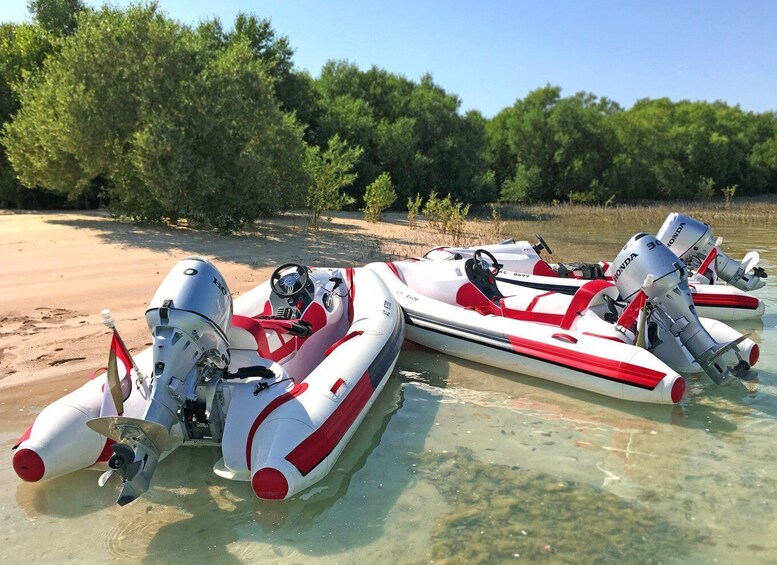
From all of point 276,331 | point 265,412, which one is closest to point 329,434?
point 265,412

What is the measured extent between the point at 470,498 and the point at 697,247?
5712 millimetres

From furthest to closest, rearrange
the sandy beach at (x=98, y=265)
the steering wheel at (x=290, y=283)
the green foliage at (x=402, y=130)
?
the green foliage at (x=402, y=130), the sandy beach at (x=98, y=265), the steering wheel at (x=290, y=283)

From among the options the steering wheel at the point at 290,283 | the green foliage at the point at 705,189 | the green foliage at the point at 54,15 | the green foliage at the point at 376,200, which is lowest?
the steering wheel at the point at 290,283

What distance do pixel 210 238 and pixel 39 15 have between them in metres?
10.3

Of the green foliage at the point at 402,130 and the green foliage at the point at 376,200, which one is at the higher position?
the green foliage at the point at 402,130

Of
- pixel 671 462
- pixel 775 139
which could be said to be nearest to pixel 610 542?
pixel 671 462

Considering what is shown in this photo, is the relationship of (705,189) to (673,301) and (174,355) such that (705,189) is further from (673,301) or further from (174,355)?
(174,355)

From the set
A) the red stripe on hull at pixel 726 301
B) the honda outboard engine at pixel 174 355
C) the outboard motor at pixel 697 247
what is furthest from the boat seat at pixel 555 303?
the honda outboard engine at pixel 174 355

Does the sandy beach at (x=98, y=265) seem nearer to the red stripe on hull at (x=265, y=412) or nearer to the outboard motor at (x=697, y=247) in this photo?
the red stripe on hull at (x=265, y=412)

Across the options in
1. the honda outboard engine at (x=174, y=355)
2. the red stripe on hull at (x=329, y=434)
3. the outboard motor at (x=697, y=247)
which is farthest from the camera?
the outboard motor at (x=697, y=247)

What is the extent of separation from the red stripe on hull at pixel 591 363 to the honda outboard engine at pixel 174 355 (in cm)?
260

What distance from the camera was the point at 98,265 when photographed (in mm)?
8234

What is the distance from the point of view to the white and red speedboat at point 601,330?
4777 millimetres

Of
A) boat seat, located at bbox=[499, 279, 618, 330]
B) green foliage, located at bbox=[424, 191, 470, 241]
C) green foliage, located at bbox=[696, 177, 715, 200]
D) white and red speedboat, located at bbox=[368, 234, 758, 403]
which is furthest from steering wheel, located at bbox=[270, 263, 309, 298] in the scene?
green foliage, located at bbox=[696, 177, 715, 200]
